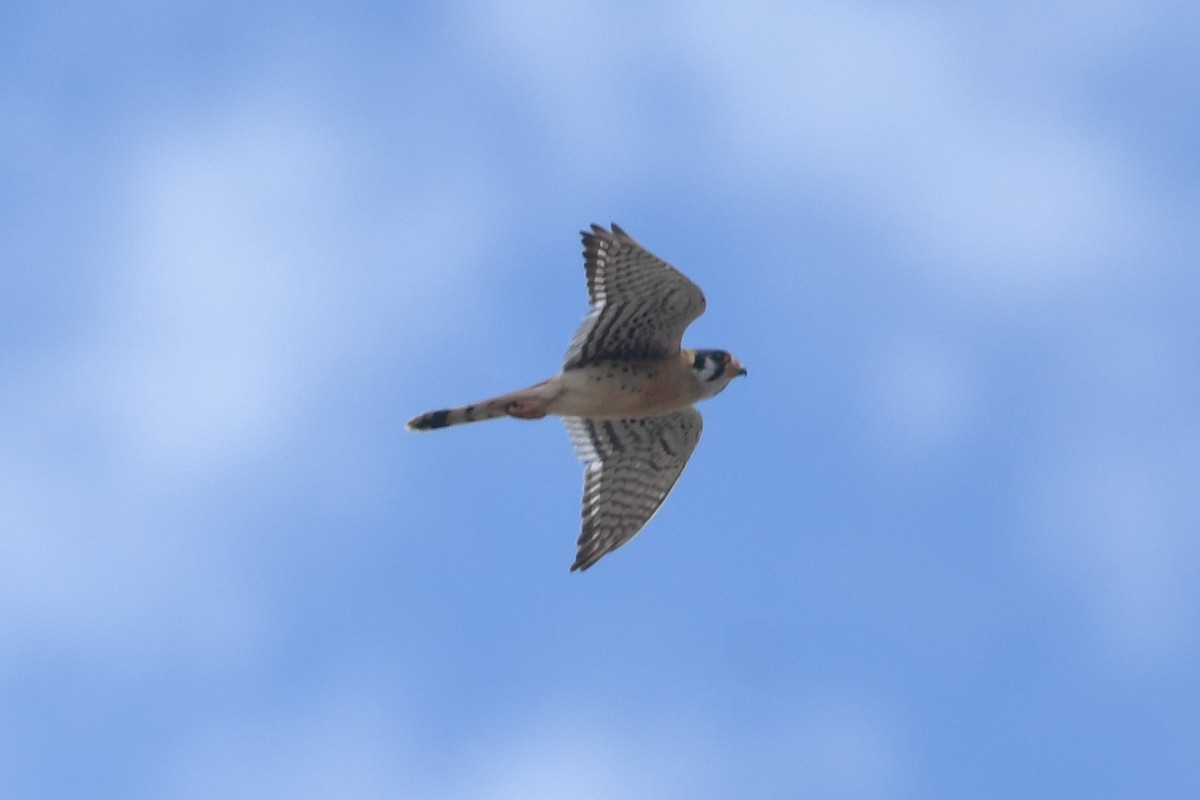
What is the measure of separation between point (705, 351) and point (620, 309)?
0.88 meters

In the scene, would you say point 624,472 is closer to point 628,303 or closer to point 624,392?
point 624,392

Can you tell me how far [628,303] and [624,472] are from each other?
182cm

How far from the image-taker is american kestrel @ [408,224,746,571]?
1448cm

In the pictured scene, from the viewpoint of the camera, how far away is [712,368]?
1513 cm

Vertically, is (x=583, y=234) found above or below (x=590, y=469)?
above

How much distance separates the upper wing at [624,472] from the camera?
15750 mm

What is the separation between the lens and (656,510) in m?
15.9

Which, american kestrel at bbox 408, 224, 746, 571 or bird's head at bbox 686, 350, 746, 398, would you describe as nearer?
american kestrel at bbox 408, 224, 746, 571

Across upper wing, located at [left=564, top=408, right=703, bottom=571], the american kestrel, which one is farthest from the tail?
upper wing, located at [left=564, top=408, right=703, bottom=571]

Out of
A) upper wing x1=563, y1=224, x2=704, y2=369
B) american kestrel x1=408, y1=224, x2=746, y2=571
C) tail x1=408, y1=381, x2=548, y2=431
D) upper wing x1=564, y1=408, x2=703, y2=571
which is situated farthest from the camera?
upper wing x1=564, y1=408, x2=703, y2=571

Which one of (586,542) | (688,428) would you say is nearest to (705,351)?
(688,428)

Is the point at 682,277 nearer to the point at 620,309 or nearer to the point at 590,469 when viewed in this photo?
the point at 620,309

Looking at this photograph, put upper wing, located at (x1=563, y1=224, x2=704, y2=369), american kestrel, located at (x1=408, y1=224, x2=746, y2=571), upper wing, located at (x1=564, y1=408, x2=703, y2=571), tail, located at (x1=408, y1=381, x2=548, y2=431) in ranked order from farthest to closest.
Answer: upper wing, located at (x1=564, y1=408, x2=703, y2=571) → tail, located at (x1=408, y1=381, x2=548, y2=431) → american kestrel, located at (x1=408, y1=224, x2=746, y2=571) → upper wing, located at (x1=563, y1=224, x2=704, y2=369)

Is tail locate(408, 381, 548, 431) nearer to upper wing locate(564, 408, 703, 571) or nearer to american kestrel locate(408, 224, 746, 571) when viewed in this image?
american kestrel locate(408, 224, 746, 571)
